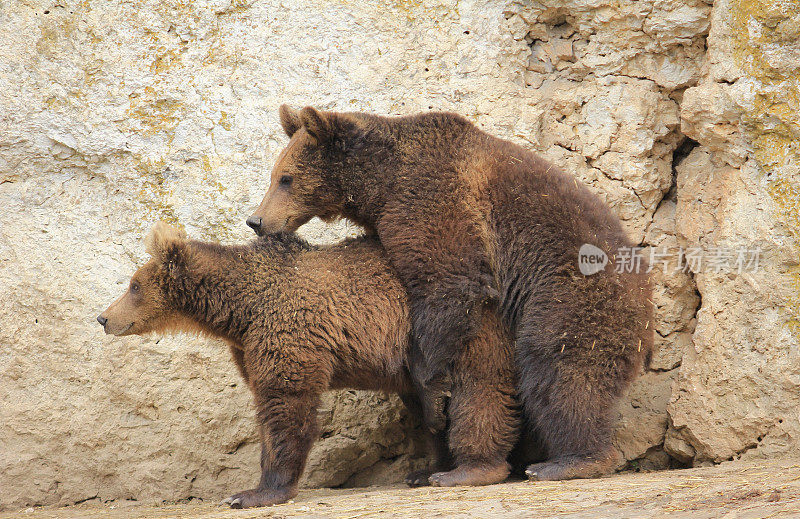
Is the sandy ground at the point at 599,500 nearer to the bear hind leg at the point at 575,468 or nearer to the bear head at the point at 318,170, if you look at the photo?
the bear hind leg at the point at 575,468

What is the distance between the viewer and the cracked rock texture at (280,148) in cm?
718

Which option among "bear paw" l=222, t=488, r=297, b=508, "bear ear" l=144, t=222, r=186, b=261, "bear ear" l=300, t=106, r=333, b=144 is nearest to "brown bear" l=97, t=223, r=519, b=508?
"bear ear" l=144, t=222, r=186, b=261

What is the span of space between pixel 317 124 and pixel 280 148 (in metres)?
1.19

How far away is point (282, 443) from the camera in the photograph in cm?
614

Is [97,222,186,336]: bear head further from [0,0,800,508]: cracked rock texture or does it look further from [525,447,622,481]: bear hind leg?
[525,447,622,481]: bear hind leg

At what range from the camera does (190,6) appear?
26.5ft

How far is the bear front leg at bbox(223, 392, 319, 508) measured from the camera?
20.1 ft

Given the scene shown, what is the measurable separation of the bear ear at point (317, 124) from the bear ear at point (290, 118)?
314 mm

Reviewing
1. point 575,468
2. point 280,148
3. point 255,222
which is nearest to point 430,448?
point 575,468

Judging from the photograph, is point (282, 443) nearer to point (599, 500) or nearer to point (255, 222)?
point (255, 222)

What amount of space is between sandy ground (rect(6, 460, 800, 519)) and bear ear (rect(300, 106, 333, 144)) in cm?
277

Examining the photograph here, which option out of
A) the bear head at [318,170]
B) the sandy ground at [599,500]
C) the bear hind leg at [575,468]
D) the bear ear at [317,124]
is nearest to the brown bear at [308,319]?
the bear head at [318,170]

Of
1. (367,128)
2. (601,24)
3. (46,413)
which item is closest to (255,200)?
(367,128)

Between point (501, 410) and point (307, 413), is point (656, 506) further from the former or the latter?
point (307, 413)
